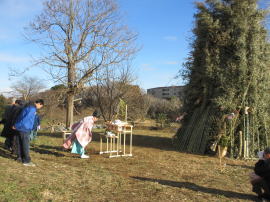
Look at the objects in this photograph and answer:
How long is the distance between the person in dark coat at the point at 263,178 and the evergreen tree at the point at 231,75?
3.83 m

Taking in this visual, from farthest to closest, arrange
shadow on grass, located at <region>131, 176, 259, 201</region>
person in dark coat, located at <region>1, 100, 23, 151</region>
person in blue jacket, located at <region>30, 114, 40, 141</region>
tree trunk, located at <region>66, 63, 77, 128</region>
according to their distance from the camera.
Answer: tree trunk, located at <region>66, 63, 77, 128</region>
person in blue jacket, located at <region>30, 114, 40, 141</region>
person in dark coat, located at <region>1, 100, 23, 151</region>
shadow on grass, located at <region>131, 176, 259, 201</region>

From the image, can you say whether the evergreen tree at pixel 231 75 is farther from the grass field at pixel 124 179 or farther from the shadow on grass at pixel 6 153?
the shadow on grass at pixel 6 153

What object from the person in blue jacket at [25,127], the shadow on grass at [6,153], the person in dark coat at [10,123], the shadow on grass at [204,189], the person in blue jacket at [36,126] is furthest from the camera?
the person in blue jacket at [36,126]

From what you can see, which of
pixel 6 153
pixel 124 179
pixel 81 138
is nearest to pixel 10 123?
pixel 6 153

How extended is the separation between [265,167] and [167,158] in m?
3.79

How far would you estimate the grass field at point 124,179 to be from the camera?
4259 mm

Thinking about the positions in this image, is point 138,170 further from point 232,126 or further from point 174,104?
point 174,104

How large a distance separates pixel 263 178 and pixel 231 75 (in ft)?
15.9

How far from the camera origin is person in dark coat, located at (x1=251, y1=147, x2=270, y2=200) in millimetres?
4160

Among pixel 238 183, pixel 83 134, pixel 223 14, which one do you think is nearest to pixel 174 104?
pixel 223 14

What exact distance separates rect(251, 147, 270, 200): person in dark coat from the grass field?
236mm

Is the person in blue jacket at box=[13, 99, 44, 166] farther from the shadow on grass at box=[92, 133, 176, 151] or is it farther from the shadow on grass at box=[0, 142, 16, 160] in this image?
the shadow on grass at box=[92, 133, 176, 151]

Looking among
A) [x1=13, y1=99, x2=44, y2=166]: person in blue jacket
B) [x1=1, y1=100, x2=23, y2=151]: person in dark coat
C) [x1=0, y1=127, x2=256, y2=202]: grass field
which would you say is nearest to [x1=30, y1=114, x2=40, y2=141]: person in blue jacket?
[x1=1, y1=100, x2=23, y2=151]: person in dark coat

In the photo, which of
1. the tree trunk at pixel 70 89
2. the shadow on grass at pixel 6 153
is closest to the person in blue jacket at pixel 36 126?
the shadow on grass at pixel 6 153
